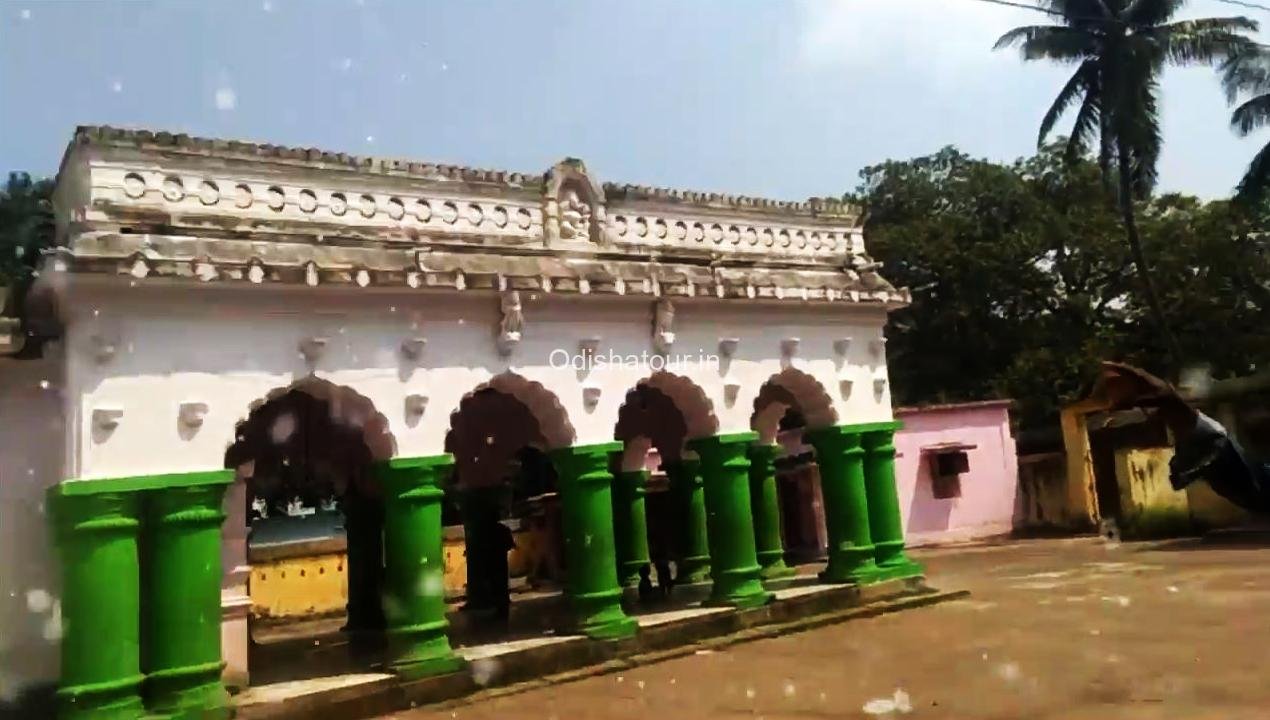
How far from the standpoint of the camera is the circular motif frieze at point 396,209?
24.7 feet

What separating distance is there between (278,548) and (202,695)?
359 inches

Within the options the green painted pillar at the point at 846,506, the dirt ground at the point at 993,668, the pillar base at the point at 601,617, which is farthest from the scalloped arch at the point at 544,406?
the green painted pillar at the point at 846,506

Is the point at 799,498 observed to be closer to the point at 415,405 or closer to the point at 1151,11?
the point at 1151,11

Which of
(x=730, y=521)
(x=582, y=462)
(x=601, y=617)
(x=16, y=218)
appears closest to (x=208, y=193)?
(x=582, y=462)

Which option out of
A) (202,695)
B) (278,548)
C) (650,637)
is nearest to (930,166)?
(278,548)

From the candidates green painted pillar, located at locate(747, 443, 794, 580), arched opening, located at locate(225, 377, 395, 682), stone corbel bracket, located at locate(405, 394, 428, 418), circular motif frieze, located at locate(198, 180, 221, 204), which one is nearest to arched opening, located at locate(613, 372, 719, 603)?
green painted pillar, located at locate(747, 443, 794, 580)

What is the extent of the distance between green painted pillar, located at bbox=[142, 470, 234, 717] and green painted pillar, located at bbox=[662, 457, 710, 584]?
226 inches

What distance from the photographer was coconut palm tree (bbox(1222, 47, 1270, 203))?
1905 centimetres

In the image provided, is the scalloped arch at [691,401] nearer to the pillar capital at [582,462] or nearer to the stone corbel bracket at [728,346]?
the stone corbel bracket at [728,346]

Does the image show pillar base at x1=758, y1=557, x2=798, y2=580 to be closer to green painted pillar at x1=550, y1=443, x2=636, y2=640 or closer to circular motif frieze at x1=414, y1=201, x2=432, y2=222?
green painted pillar at x1=550, y1=443, x2=636, y2=640

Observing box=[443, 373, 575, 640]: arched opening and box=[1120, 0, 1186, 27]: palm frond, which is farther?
box=[1120, 0, 1186, 27]: palm frond

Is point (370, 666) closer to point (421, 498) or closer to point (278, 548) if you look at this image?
point (421, 498)

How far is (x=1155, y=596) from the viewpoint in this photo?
381 inches

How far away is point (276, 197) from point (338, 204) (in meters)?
0.42
